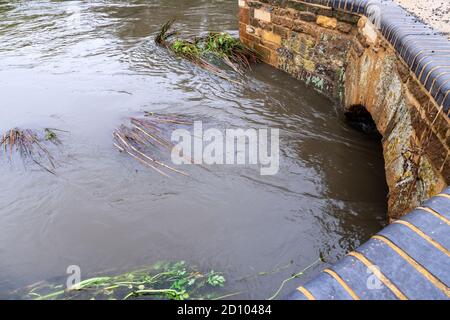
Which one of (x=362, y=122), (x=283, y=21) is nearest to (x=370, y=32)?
(x=362, y=122)

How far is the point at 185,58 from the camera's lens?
7086 millimetres

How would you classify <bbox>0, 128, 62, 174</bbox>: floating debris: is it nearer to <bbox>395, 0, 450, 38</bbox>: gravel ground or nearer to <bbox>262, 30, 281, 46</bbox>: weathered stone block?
<bbox>262, 30, 281, 46</bbox>: weathered stone block

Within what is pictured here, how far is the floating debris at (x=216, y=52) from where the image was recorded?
6648 mm

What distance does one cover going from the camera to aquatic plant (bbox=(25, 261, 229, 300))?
2.63 metres

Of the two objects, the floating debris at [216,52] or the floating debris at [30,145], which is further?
the floating debris at [216,52]

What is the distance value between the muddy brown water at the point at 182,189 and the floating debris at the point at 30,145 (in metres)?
0.12

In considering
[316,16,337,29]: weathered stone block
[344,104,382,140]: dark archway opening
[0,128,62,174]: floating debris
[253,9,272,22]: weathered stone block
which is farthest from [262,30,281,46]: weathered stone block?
[0,128,62,174]: floating debris

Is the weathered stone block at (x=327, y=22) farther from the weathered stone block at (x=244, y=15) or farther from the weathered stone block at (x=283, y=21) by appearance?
the weathered stone block at (x=244, y=15)

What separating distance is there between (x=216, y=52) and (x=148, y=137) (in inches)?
125

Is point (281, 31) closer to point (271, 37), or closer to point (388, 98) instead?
point (271, 37)

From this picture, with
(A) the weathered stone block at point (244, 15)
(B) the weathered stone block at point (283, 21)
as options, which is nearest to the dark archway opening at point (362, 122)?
(B) the weathered stone block at point (283, 21)

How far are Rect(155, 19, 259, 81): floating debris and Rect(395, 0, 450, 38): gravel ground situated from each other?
9.40ft

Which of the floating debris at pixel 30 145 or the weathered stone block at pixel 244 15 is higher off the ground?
the weathered stone block at pixel 244 15

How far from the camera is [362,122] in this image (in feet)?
15.9
